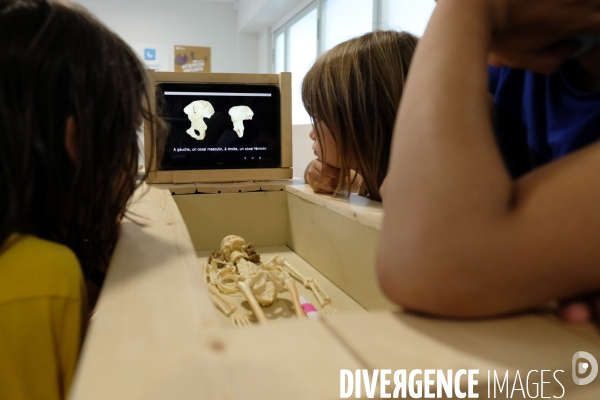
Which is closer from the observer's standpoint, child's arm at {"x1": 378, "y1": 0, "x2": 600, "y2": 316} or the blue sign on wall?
child's arm at {"x1": 378, "y1": 0, "x2": 600, "y2": 316}

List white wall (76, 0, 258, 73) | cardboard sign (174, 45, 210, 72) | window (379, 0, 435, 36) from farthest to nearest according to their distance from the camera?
1. cardboard sign (174, 45, 210, 72)
2. white wall (76, 0, 258, 73)
3. window (379, 0, 435, 36)

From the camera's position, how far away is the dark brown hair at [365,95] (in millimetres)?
839

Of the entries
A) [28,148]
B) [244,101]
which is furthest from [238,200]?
[28,148]

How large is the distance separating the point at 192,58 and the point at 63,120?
383cm

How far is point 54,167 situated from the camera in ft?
1.38

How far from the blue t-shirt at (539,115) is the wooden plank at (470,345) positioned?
210 mm

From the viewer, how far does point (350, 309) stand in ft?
2.45

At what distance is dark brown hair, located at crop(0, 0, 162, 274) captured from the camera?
1.24 ft

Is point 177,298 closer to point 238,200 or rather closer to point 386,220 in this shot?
point 386,220

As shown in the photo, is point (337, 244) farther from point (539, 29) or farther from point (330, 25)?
point (330, 25)

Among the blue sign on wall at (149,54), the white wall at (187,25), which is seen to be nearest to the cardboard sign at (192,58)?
the white wall at (187,25)

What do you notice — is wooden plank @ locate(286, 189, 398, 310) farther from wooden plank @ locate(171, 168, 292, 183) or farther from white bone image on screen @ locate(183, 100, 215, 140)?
white bone image on screen @ locate(183, 100, 215, 140)

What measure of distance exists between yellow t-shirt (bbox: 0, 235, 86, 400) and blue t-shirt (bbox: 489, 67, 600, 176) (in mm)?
465

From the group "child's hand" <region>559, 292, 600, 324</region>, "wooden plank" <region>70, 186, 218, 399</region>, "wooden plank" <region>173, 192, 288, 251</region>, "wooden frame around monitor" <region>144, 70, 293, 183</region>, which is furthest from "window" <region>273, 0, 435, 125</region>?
"child's hand" <region>559, 292, 600, 324</region>
